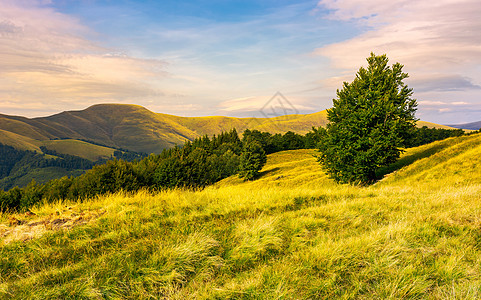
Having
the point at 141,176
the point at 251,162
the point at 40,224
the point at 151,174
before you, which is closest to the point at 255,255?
the point at 40,224

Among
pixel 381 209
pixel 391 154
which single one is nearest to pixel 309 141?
pixel 391 154

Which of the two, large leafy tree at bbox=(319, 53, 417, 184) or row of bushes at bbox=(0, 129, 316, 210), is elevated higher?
large leafy tree at bbox=(319, 53, 417, 184)

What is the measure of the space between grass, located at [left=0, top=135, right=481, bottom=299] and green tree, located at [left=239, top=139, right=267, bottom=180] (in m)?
65.6

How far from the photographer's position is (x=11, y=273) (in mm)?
4219

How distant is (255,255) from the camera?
4.61 m

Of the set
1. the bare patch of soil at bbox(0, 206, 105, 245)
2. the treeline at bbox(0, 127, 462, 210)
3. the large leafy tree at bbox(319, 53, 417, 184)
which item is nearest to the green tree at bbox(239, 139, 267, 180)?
the treeline at bbox(0, 127, 462, 210)

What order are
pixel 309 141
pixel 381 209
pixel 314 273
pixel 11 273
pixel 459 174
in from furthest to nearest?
1. pixel 309 141
2. pixel 459 174
3. pixel 381 209
4. pixel 11 273
5. pixel 314 273

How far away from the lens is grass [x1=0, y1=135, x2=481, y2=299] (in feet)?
11.5

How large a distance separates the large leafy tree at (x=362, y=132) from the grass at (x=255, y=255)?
18.7 m

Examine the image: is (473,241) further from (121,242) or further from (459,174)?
(459,174)

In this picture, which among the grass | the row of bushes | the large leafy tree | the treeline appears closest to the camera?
the grass

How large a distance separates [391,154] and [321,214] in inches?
927

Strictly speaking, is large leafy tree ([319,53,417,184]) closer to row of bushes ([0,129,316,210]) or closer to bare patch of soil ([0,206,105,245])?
row of bushes ([0,129,316,210])

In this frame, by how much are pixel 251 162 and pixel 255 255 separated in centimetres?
7012
